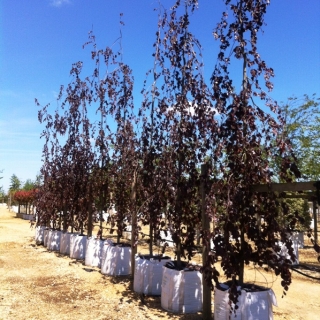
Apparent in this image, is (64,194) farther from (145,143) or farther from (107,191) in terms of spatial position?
(145,143)

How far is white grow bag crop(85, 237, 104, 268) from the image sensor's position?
297 inches

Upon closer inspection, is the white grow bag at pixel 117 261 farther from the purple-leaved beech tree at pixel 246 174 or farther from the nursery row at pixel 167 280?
the purple-leaved beech tree at pixel 246 174

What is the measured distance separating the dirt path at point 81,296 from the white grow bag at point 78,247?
0.95ft

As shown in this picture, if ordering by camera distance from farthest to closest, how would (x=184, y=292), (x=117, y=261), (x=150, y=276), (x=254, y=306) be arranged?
(x=117, y=261)
(x=150, y=276)
(x=184, y=292)
(x=254, y=306)

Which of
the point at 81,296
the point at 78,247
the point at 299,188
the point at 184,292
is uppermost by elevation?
the point at 299,188

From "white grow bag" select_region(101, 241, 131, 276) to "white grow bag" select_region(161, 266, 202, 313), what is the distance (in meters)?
2.16

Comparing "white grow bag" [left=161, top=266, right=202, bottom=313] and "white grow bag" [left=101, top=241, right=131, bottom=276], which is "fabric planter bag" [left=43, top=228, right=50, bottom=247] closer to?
Result: "white grow bag" [left=101, top=241, right=131, bottom=276]

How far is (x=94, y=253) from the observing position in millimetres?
7586

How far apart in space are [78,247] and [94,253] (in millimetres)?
1113

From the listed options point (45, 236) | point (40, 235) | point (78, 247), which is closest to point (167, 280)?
point (78, 247)

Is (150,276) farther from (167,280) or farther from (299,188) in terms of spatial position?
(299,188)

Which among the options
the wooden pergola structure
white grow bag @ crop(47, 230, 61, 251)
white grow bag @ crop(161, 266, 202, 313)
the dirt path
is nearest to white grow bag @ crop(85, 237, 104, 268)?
the dirt path

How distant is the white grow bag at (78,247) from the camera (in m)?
8.50

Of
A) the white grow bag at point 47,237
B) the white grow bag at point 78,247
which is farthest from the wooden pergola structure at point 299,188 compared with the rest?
the white grow bag at point 47,237
